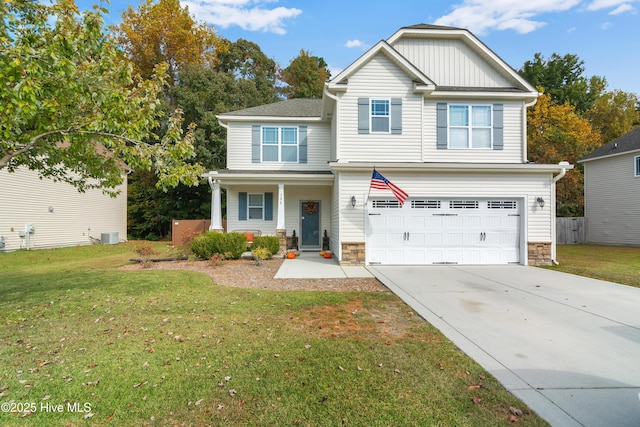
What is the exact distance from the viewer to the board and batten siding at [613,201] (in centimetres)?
1728

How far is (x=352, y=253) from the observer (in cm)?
1038

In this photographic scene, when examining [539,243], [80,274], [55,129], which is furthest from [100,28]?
[539,243]

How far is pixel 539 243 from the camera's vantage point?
10516 millimetres

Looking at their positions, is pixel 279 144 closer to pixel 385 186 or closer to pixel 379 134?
pixel 379 134

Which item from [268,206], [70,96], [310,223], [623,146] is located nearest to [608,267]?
[310,223]

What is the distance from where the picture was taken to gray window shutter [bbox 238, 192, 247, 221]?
14812mm

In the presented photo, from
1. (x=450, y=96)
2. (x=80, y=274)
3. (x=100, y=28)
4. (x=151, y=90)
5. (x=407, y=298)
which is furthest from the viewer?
(x=450, y=96)

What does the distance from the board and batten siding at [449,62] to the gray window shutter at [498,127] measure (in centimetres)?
120

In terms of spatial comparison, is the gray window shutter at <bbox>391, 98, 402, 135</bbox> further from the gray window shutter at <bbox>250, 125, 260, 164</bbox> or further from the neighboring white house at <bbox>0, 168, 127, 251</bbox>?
the neighboring white house at <bbox>0, 168, 127, 251</bbox>

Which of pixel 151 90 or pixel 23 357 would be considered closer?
pixel 23 357

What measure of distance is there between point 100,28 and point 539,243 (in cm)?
1262

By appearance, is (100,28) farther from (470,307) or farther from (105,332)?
(470,307)

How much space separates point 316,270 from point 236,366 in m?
6.23

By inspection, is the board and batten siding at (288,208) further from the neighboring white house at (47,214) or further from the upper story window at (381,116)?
the neighboring white house at (47,214)
